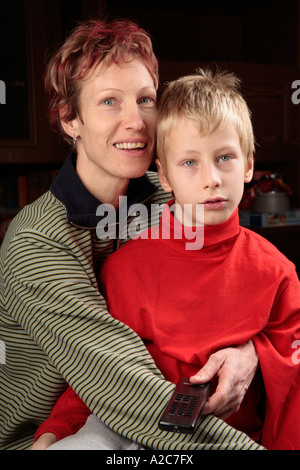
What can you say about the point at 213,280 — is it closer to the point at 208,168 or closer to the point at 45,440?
the point at 208,168

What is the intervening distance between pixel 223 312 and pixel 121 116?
1.50ft

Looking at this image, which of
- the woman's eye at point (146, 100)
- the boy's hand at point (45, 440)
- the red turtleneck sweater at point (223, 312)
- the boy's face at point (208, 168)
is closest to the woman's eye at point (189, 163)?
the boy's face at point (208, 168)

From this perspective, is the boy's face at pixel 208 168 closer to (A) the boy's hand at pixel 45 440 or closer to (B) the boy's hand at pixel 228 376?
(B) the boy's hand at pixel 228 376

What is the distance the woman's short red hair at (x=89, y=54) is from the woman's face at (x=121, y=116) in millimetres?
21

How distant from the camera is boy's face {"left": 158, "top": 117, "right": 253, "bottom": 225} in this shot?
3.34ft

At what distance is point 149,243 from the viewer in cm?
114

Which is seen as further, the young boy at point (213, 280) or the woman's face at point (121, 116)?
the woman's face at point (121, 116)

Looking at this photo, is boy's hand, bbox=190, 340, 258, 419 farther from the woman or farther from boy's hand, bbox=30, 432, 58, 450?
boy's hand, bbox=30, 432, 58, 450

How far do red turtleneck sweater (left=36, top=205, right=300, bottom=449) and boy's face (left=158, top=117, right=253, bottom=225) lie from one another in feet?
0.16

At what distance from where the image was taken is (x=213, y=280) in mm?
1045

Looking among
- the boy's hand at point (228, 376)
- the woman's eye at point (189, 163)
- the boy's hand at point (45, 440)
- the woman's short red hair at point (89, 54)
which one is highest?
the woman's short red hair at point (89, 54)

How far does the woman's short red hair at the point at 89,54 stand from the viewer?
1.17 meters
